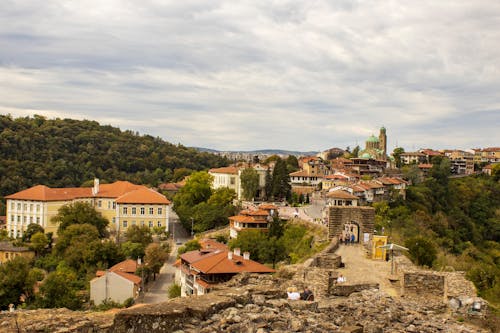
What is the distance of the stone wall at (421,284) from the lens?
11.2 metres

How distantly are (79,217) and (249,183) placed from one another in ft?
60.7

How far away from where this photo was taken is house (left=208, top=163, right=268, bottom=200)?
183 feet

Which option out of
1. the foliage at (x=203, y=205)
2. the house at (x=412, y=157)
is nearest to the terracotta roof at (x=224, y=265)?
the foliage at (x=203, y=205)

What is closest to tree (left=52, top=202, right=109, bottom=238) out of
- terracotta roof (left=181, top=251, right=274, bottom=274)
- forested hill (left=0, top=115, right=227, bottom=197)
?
terracotta roof (left=181, top=251, right=274, bottom=274)

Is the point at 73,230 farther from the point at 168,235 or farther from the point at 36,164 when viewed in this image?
the point at 36,164

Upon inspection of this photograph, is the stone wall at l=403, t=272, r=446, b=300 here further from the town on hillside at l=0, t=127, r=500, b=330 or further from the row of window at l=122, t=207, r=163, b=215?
the row of window at l=122, t=207, r=163, b=215

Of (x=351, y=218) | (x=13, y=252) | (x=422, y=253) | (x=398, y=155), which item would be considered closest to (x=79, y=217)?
(x=13, y=252)

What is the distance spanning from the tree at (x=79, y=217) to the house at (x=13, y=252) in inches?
129

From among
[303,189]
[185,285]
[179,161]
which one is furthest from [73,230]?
[179,161]

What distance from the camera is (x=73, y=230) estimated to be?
4062 cm

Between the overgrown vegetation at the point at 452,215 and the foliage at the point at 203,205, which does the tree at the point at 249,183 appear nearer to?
the foliage at the point at 203,205

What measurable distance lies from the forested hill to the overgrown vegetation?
49940mm

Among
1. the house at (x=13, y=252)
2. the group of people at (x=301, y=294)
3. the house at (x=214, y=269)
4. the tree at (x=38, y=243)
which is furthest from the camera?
the tree at (x=38, y=243)

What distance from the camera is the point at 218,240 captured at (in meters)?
39.1
